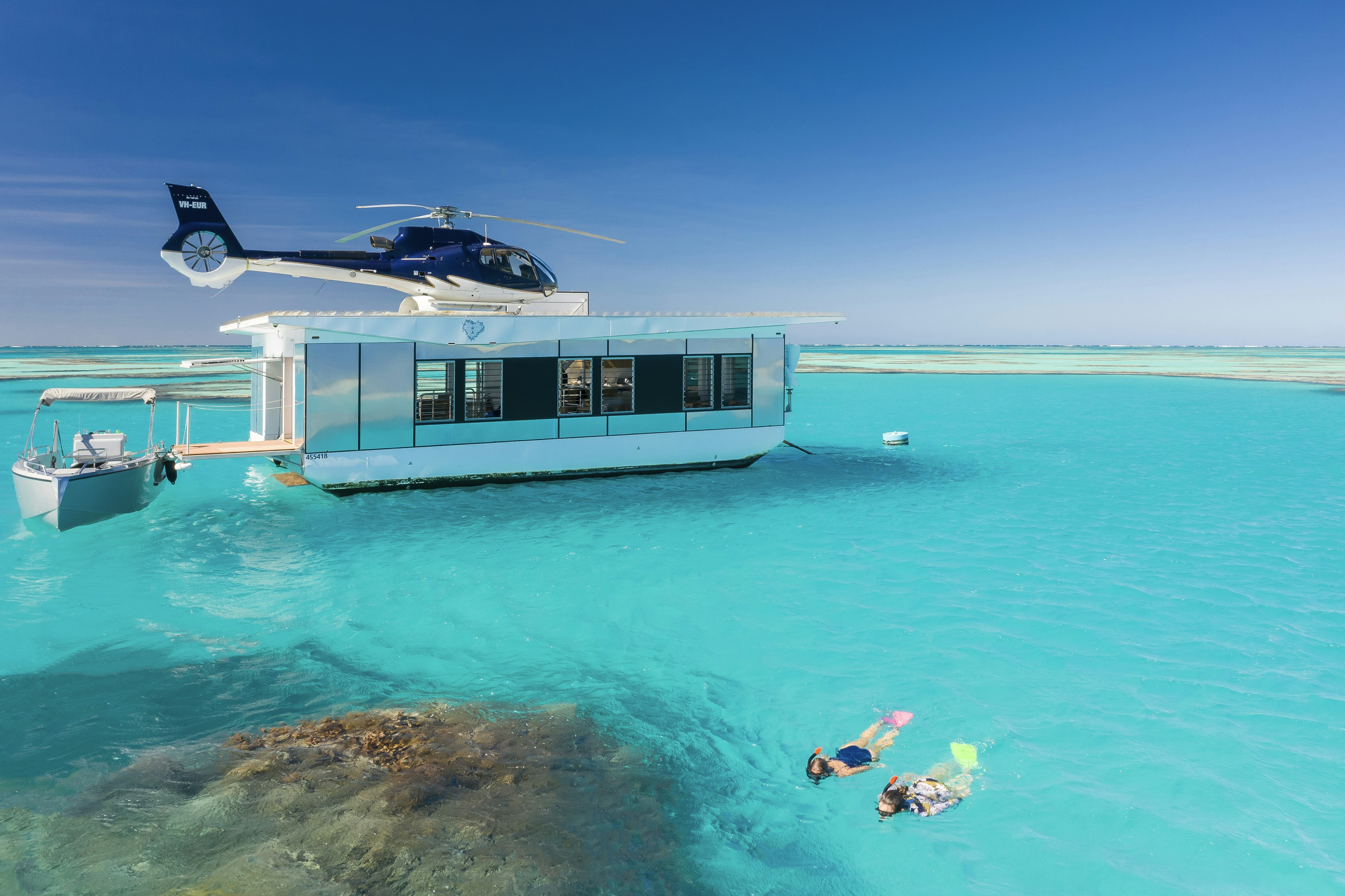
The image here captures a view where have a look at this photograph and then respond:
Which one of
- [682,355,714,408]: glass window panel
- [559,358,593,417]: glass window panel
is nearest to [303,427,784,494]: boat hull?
[559,358,593,417]: glass window panel

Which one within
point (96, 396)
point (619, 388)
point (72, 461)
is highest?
point (619, 388)


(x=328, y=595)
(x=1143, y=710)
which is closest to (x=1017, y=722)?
(x=1143, y=710)

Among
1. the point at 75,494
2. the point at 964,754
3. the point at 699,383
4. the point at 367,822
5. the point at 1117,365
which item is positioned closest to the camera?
the point at 367,822

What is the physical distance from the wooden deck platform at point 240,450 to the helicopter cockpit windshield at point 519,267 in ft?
20.5

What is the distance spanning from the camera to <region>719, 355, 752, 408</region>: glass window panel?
1962cm

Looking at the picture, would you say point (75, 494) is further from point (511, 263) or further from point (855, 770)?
point (855, 770)

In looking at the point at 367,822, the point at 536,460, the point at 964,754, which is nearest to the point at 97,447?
the point at 536,460

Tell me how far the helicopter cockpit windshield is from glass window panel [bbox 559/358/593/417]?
8.29 ft

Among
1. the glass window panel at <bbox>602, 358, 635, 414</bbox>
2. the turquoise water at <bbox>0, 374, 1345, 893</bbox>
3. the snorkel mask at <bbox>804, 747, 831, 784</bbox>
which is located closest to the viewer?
the turquoise water at <bbox>0, 374, 1345, 893</bbox>

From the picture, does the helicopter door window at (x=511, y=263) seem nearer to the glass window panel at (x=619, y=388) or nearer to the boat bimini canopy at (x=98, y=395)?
the glass window panel at (x=619, y=388)

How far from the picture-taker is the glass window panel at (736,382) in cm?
1962

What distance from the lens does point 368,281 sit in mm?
19078

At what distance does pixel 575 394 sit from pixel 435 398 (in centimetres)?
326

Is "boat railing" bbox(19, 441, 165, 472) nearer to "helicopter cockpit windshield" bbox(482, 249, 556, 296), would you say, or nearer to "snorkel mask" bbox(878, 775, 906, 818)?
"helicopter cockpit windshield" bbox(482, 249, 556, 296)
